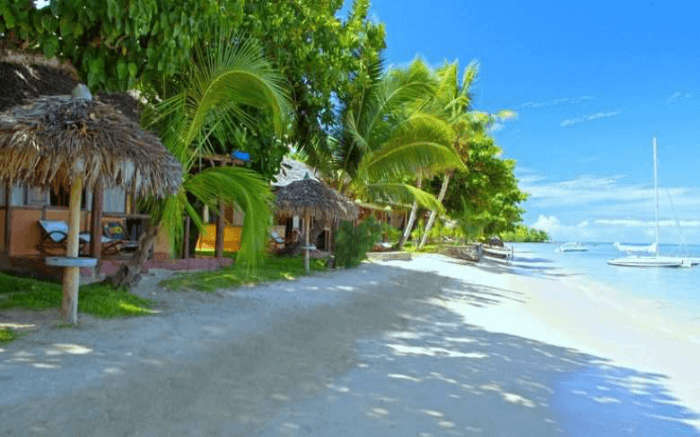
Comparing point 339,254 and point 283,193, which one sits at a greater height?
point 283,193

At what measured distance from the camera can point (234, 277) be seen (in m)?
8.55

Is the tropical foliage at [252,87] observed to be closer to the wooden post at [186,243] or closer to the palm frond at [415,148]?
the palm frond at [415,148]

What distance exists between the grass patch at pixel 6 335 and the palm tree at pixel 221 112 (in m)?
1.88

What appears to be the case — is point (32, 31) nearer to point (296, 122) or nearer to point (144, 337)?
point (144, 337)

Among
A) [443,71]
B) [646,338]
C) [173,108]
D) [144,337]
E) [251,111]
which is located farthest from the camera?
[443,71]

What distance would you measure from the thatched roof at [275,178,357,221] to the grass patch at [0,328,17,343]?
667cm

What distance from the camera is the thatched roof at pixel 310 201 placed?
10.7 metres

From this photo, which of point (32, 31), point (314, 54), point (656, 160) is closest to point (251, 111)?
point (314, 54)

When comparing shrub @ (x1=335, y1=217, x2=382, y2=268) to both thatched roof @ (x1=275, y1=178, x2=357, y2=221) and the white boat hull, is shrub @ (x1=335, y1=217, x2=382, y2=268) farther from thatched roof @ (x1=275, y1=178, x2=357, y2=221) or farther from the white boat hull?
the white boat hull

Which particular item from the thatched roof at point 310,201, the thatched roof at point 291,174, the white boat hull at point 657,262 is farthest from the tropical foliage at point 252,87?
the white boat hull at point 657,262

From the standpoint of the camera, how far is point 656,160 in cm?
2772

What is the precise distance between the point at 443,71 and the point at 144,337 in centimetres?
1580

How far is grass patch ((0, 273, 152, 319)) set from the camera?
5.25 metres

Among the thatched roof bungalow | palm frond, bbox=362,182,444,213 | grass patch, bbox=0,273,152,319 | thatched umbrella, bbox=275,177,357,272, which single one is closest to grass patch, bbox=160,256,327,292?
thatched umbrella, bbox=275,177,357,272
